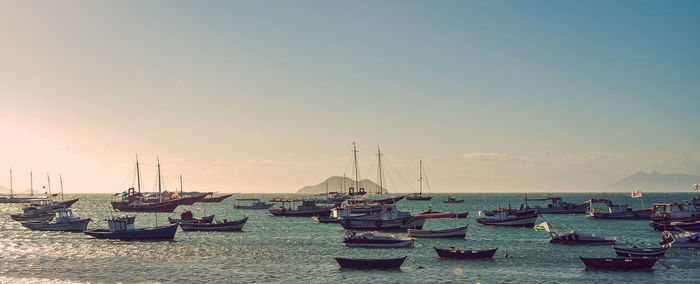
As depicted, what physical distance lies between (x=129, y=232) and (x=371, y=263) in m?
38.3

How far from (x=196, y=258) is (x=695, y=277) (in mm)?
44312

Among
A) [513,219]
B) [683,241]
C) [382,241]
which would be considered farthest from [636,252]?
[513,219]

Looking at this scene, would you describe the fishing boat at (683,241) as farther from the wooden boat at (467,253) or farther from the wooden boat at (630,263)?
the wooden boat at (467,253)

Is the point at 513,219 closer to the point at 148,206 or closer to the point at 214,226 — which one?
the point at 214,226

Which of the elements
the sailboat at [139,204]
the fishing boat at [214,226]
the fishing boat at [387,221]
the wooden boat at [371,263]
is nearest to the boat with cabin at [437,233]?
the fishing boat at [387,221]

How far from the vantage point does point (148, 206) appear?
530 feet

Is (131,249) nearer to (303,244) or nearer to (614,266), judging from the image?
(303,244)

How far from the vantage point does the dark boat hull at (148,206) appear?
156m

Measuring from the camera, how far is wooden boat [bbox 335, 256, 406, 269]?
47125 millimetres

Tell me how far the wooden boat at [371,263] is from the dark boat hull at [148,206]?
118941mm

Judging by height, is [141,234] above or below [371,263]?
above

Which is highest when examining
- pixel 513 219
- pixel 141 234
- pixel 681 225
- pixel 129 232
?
pixel 129 232

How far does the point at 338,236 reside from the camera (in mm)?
77438

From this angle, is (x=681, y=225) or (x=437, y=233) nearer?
(x=437, y=233)
